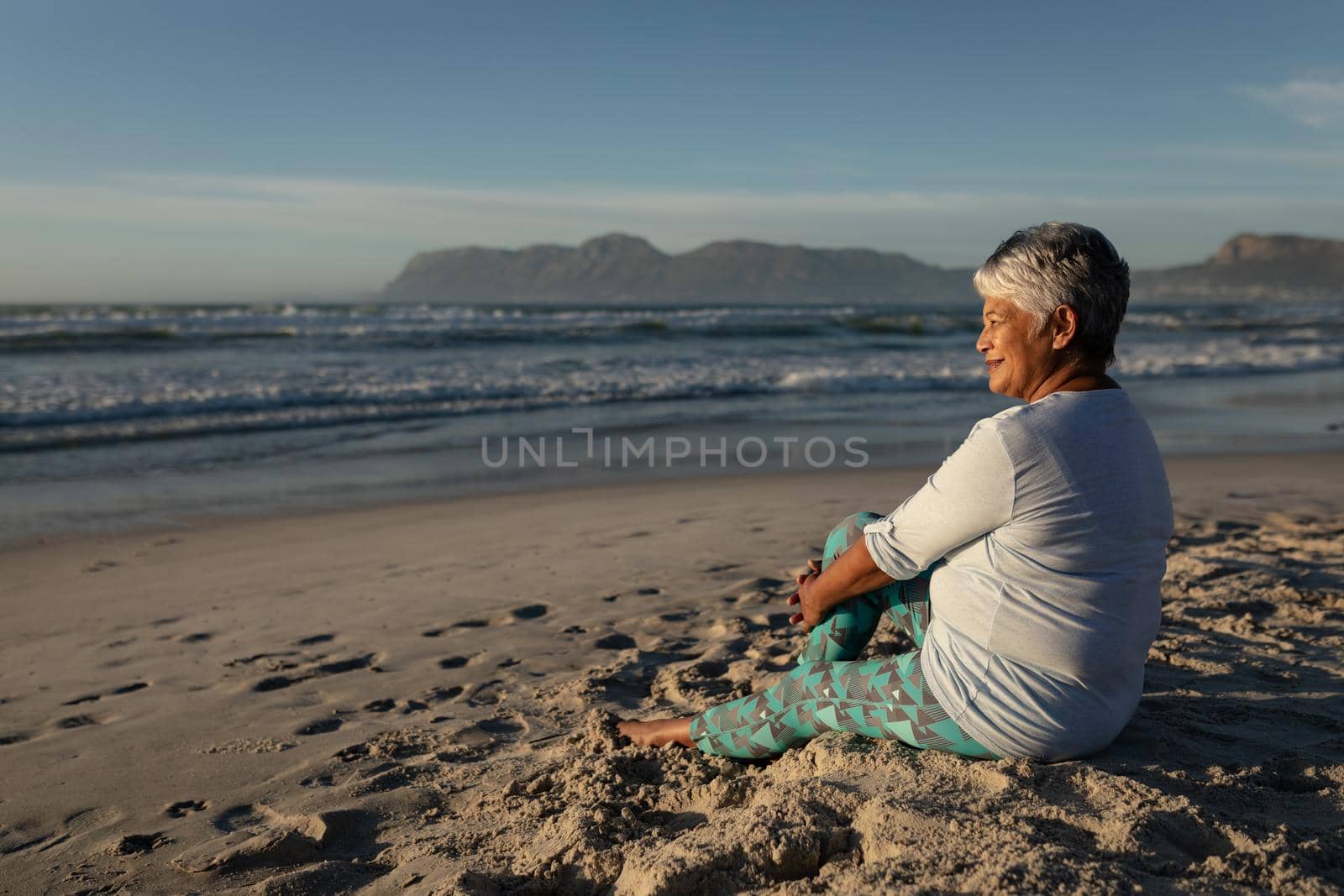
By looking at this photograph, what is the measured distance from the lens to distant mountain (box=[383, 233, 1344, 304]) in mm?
94562

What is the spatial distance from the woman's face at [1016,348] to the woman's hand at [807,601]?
0.71 m

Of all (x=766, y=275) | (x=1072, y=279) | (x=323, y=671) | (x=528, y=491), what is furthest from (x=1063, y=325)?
(x=766, y=275)

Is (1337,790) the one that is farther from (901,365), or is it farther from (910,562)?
(901,365)

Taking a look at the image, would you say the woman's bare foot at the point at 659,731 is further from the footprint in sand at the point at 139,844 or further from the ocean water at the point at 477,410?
the ocean water at the point at 477,410

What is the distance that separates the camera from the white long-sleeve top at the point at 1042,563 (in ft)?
6.31

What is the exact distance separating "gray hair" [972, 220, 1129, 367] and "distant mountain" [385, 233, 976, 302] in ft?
295

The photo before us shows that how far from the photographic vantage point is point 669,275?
115 meters

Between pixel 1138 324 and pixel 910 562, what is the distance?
3677 cm

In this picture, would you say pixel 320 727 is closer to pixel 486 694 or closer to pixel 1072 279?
pixel 486 694

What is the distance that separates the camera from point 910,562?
2119mm

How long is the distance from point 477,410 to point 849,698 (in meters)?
9.78

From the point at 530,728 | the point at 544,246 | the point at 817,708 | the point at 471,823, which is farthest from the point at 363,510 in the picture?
the point at 544,246

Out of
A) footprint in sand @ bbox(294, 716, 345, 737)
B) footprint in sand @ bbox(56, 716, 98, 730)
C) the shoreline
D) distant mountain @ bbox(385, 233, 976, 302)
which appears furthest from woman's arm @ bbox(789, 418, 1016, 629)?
distant mountain @ bbox(385, 233, 976, 302)

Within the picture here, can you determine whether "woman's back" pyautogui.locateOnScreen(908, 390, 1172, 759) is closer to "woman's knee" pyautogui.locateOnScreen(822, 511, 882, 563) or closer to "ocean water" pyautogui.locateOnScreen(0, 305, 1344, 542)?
"woman's knee" pyautogui.locateOnScreen(822, 511, 882, 563)
